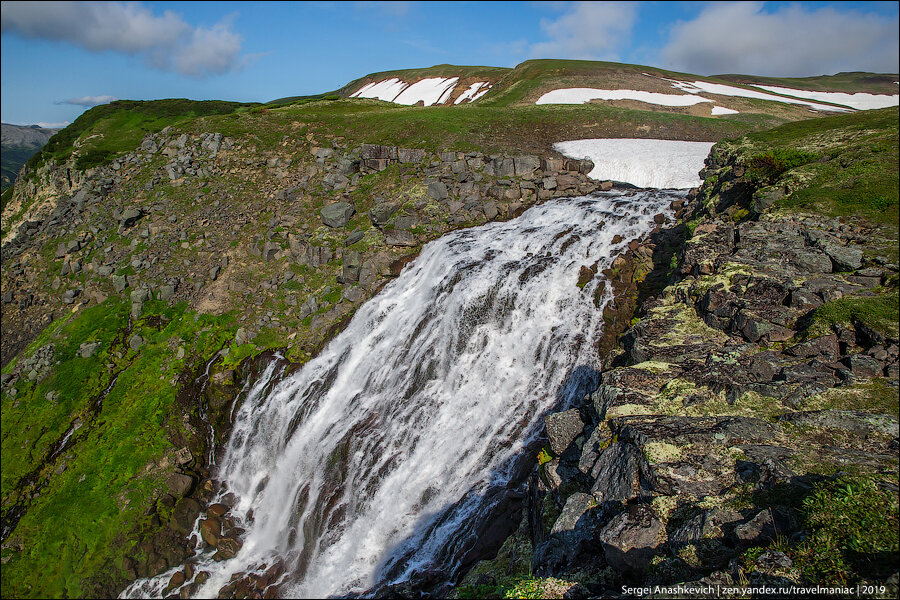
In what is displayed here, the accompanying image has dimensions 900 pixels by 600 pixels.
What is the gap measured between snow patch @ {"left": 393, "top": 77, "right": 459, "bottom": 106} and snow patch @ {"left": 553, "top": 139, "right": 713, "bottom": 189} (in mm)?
40563

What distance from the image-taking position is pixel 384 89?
79438 mm

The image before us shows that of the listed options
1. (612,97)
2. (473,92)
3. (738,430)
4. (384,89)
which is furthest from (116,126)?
(738,430)

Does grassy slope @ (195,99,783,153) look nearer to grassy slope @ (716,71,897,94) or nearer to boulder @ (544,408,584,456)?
boulder @ (544,408,584,456)

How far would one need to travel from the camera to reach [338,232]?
28531mm

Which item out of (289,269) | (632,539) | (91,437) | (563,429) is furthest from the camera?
(289,269)

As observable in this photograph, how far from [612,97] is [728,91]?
52.4 ft

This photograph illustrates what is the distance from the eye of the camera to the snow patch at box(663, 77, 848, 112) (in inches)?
1983

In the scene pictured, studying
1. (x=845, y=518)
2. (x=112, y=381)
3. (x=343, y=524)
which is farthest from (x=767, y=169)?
(x=112, y=381)

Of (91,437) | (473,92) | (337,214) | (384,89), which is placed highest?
(384,89)

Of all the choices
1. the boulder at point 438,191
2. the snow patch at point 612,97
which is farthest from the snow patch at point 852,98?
the boulder at point 438,191

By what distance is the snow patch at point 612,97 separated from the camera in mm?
47125

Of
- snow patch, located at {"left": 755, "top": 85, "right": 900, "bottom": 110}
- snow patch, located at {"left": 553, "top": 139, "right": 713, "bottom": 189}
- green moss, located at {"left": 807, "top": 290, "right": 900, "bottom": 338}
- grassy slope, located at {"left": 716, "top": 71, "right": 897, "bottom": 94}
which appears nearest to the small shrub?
green moss, located at {"left": 807, "top": 290, "right": 900, "bottom": 338}

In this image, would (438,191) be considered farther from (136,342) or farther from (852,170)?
(852,170)

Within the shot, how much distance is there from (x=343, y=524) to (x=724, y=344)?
1395cm
